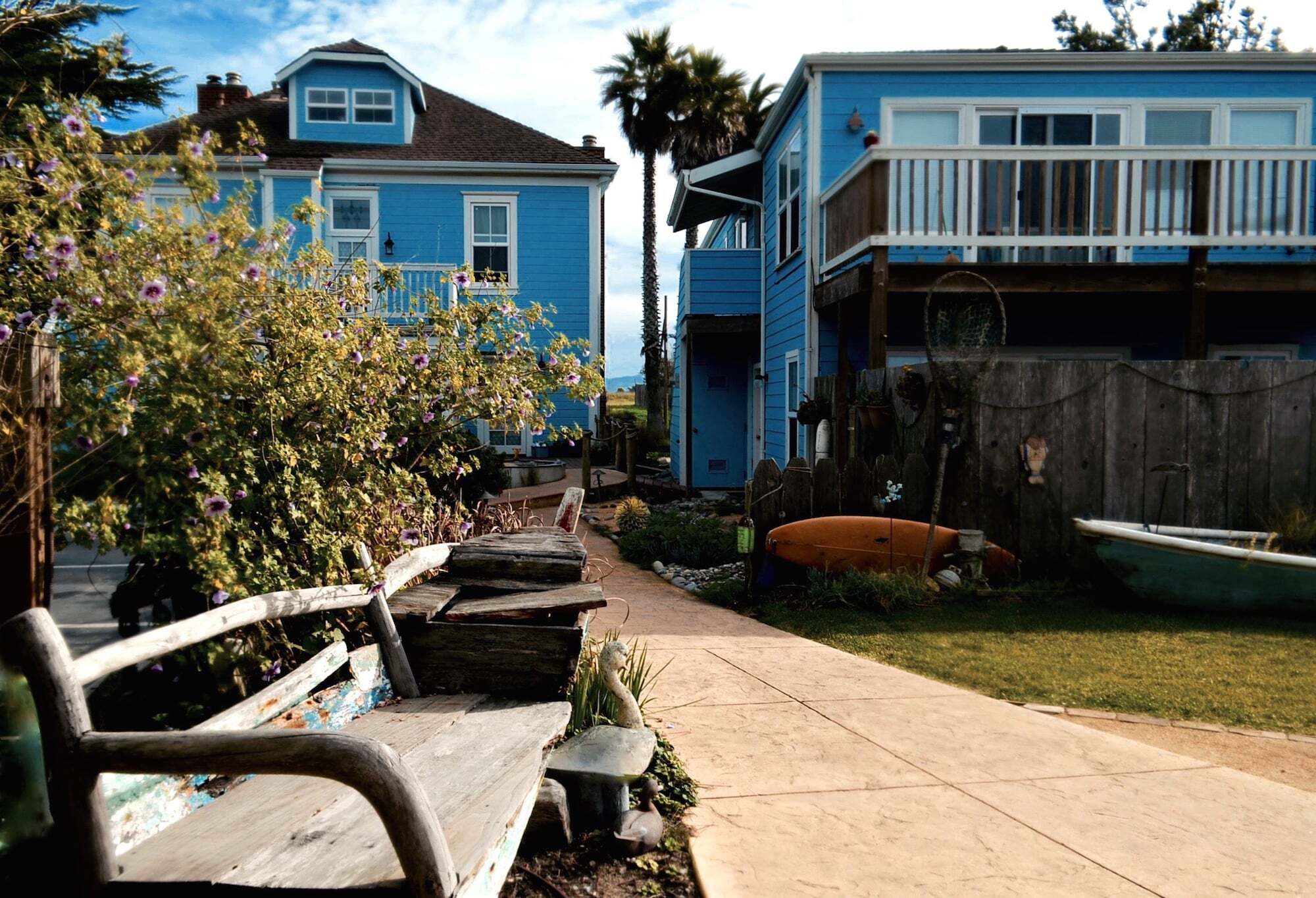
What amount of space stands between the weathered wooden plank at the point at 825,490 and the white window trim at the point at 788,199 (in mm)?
5699

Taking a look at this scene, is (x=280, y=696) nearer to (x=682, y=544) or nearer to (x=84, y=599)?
(x=84, y=599)

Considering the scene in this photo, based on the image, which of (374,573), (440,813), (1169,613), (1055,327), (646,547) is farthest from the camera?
(1055,327)

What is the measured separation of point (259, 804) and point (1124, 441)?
7941 mm

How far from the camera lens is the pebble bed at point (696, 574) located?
→ 9.02 metres

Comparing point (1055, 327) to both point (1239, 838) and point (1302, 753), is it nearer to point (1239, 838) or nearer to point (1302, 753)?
point (1302, 753)

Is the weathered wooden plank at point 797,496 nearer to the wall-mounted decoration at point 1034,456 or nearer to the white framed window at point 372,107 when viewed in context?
the wall-mounted decoration at point 1034,456

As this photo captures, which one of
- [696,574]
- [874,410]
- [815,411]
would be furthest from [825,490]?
[815,411]

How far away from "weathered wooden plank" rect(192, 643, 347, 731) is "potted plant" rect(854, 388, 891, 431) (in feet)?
22.5

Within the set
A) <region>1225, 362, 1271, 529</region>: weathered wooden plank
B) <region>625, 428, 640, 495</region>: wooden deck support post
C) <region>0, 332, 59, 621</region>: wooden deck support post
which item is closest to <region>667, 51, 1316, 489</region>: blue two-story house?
<region>1225, 362, 1271, 529</region>: weathered wooden plank

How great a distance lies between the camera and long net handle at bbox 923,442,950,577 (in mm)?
7684

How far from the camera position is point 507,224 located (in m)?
20.5

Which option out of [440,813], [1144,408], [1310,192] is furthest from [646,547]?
[1310,192]

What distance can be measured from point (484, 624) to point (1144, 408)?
6.90 meters

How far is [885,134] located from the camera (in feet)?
41.4
